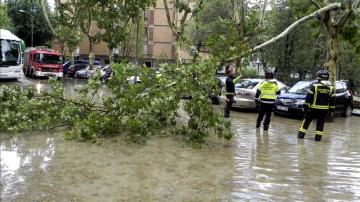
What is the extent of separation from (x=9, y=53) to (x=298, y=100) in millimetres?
16722

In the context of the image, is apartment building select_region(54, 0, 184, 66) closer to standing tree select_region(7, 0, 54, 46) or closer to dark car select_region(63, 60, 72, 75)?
standing tree select_region(7, 0, 54, 46)

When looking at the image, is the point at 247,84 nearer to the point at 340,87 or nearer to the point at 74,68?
the point at 340,87

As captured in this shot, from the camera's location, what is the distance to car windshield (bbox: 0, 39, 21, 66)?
24.8 m

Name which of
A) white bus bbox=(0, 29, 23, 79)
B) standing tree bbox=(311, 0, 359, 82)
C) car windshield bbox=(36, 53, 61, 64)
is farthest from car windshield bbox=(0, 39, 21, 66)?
standing tree bbox=(311, 0, 359, 82)

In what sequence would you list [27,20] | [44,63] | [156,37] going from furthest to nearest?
1. [156,37]
2. [27,20]
3. [44,63]

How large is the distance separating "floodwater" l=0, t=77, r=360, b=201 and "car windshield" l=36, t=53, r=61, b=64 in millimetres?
24808

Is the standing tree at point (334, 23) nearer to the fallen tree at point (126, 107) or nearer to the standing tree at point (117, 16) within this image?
the fallen tree at point (126, 107)

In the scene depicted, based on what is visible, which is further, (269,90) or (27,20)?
(27,20)

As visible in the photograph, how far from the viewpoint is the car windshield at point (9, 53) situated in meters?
24.8

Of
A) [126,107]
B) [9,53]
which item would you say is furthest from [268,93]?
[9,53]

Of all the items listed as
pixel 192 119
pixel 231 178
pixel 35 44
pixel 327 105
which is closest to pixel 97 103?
pixel 192 119

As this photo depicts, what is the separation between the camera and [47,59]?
33344mm

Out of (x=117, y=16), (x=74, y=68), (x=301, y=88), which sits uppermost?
(x=117, y=16)

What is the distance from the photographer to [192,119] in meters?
9.91
